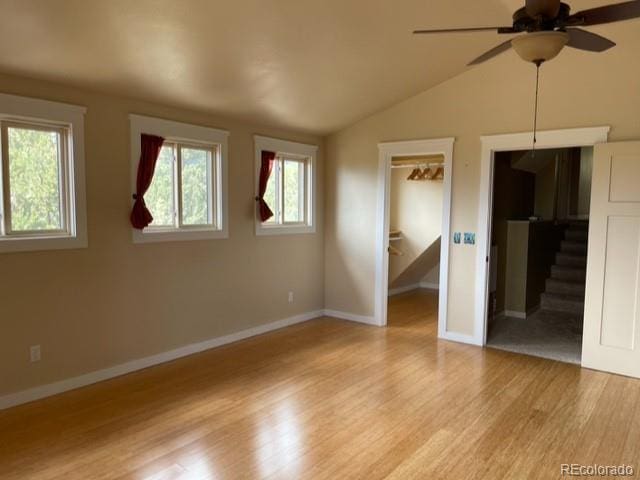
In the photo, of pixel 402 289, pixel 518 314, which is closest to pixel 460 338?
pixel 518 314

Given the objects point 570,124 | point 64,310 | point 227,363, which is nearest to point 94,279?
point 64,310

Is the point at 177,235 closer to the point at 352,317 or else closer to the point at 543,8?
the point at 352,317

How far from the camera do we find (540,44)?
2.13m

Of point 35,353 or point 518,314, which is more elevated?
point 35,353

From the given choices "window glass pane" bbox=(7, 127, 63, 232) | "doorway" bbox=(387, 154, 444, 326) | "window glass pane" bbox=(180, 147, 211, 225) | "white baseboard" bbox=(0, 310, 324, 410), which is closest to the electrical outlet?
"white baseboard" bbox=(0, 310, 324, 410)

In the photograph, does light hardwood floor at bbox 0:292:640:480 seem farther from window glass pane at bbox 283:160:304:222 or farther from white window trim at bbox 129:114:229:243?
window glass pane at bbox 283:160:304:222

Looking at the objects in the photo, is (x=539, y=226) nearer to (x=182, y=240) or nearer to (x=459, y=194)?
(x=459, y=194)

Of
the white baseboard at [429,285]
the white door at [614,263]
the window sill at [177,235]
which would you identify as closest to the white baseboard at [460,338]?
the white door at [614,263]

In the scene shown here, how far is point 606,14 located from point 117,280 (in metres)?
3.90

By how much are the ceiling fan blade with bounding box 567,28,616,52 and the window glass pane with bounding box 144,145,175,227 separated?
3.47 meters

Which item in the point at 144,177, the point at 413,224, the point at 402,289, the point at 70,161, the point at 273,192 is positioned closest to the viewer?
the point at 70,161

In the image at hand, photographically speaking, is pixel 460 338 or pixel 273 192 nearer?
pixel 460 338

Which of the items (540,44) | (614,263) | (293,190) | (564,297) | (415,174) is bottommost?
(564,297)

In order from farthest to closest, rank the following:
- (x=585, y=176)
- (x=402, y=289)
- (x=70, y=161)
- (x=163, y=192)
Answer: (x=585, y=176) < (x=402, y=289) < (x=163, y=192) < (x=70, y=161)
